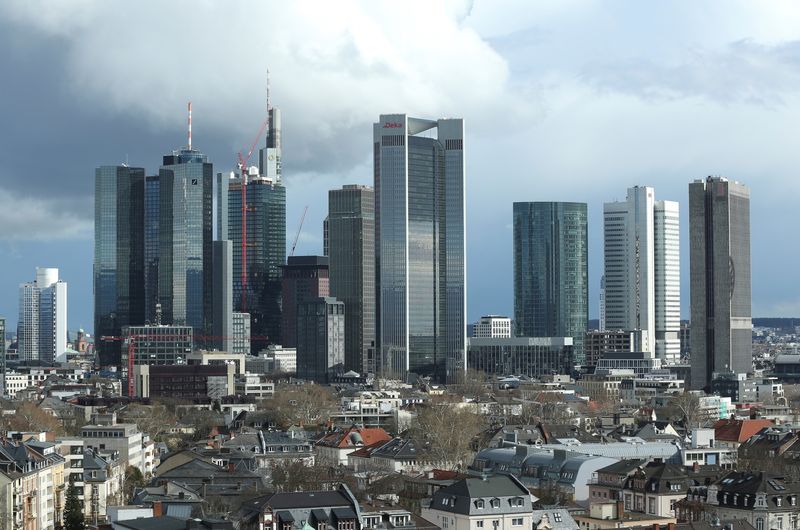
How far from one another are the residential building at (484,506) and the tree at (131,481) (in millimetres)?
22808

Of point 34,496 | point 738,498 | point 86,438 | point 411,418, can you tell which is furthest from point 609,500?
point 411,418

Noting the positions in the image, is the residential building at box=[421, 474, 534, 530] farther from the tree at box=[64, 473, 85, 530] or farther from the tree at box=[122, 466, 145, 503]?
the tree at box=[122, 466, 145, 503]

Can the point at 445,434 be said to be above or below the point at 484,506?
above

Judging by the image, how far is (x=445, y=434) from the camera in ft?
486

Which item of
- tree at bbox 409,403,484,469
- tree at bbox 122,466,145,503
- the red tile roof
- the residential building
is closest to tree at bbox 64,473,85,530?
tree at bbox 122,466,145,503

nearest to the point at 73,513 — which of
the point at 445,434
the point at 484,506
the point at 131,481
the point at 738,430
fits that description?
the point at 484,506

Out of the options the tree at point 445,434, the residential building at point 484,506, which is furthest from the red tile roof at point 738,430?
the residential building at point 484,506

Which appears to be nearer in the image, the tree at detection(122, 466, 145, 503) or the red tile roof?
the tree at detection(122, 466, 145, 503)

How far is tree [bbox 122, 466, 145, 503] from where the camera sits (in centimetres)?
10919

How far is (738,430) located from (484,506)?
66.5 meters

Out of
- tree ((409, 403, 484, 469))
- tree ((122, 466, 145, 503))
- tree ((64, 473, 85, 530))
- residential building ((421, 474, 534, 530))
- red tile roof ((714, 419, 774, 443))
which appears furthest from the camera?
red tile roof ((714, 419, 774, 443))

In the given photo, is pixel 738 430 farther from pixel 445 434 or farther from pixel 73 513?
pixel 73 513

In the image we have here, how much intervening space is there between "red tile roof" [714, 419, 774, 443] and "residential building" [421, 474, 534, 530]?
6075cm

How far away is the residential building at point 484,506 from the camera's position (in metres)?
89.6
